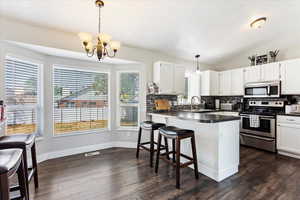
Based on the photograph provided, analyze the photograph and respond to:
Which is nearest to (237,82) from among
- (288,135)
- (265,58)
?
(265,58)

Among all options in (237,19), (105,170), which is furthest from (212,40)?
(105,170)

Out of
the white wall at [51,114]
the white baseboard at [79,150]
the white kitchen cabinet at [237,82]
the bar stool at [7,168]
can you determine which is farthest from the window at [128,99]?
the white kitchen cabinet at [237,82]

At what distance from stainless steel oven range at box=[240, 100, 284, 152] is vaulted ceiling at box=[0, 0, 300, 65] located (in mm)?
1661

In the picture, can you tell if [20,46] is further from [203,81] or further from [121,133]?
[203,81]

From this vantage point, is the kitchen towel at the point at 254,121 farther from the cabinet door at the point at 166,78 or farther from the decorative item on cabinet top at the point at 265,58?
the cabinet door at the point at 166,78

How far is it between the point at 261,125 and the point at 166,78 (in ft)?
8.26

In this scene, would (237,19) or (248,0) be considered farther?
(237,19)

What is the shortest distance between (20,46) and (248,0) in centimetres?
387

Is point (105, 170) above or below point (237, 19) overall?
below

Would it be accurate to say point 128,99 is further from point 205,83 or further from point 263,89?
point 263,89

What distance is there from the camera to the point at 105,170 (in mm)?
2604

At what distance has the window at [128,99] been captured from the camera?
386 cm

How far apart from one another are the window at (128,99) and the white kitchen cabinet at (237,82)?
2927 millimetres

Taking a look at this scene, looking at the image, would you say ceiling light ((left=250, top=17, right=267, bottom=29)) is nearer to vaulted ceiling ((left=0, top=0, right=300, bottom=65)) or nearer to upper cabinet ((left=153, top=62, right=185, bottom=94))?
vaulted ceiling ((left=0, top=0, right=300, bottom=65))
